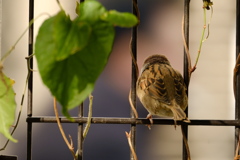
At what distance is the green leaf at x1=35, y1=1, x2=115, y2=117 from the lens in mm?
639

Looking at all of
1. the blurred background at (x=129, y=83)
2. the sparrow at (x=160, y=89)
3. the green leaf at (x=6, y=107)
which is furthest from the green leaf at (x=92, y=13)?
the blurred background at (x=129, y=83)

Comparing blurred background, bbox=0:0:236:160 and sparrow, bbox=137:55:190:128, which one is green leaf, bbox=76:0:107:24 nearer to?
sparrow, bbox=137:55:190:128

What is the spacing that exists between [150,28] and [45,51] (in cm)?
181

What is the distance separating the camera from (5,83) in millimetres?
876

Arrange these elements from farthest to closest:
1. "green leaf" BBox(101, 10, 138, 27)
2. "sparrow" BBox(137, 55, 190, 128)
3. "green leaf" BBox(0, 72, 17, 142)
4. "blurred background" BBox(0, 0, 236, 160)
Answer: "blurred background" BBox(0, 0, 236, 160) < "sparrow" BBox(137, 55, 190, 128) < "green leaf" BBox(0, 72, 17, 142) < "green leaf" BBox(101, 10, 138, 27)

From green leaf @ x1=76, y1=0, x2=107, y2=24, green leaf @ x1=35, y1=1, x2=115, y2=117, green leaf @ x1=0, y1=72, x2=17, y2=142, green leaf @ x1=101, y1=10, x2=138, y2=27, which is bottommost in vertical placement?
green leaf @ x1=0, y1=72, x2=17, y2=142

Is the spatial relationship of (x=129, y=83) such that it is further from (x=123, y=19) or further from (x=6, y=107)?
(x=123, y=19)

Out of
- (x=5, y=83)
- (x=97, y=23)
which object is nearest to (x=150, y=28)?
(x=5, y=83)

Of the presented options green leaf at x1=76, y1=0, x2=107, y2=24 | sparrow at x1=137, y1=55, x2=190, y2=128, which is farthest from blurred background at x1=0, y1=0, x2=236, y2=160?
green leaf at x1=76, y1=0, x2=107, y2=24

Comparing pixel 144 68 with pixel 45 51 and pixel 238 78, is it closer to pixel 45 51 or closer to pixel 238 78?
pixel 238 78

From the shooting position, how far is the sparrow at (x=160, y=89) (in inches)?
58.9

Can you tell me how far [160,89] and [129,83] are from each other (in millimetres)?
770

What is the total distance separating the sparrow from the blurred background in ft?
2.24

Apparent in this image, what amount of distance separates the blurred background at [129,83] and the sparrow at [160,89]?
68 centimetres
